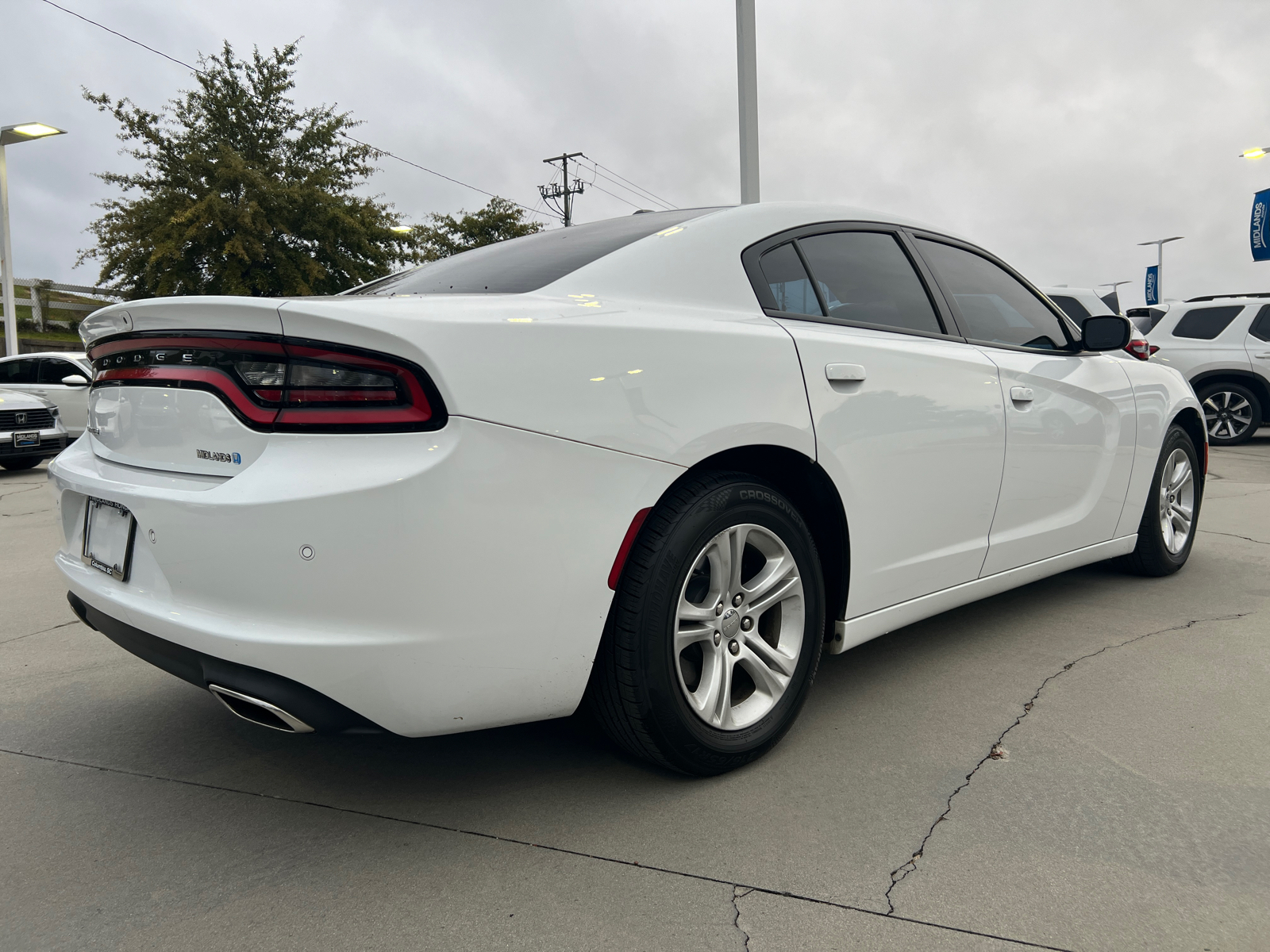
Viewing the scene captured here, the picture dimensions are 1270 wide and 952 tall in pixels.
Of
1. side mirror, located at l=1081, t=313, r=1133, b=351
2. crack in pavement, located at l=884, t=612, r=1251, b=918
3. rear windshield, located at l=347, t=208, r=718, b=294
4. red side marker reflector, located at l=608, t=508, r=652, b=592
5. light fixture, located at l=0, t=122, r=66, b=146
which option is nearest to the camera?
crack in pavement, located at l=884, t=612, r=1251, b=918

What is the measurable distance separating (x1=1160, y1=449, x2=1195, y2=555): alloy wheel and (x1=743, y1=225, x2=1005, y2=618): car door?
1.75 meters

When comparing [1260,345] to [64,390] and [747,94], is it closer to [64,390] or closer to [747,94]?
[747,94]

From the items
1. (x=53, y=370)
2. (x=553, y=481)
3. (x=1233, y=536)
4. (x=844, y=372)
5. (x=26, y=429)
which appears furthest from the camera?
(x=53, y=370)

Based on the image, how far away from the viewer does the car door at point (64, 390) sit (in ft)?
40.4

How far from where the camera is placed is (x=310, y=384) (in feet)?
6.13

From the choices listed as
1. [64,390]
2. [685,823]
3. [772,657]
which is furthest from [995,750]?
[64,390]

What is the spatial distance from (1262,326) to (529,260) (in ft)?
40.8

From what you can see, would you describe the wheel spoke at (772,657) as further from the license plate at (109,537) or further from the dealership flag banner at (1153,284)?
the dealership flag banner at (1153,284)

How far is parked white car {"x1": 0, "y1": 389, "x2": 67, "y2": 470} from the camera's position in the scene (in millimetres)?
10648

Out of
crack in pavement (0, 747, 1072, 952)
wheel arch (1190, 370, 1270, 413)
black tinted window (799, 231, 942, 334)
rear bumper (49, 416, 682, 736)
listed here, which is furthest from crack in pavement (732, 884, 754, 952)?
wheel arch (1190, 370, 1270, 413)

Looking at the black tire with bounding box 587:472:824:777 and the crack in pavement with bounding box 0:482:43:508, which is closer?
the black tire with bounding box 587:472:824:777

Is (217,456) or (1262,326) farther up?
(1262,326)

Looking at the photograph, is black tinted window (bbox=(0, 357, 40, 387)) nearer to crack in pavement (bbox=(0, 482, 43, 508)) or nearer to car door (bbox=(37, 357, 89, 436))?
car door (bbox=(37, 357, 89, 436))

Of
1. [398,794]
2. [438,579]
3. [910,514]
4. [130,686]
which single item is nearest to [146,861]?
[398,794]
